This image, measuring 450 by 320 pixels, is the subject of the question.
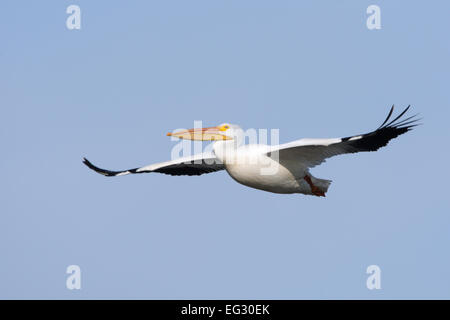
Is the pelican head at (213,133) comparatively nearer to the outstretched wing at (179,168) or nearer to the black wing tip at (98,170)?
the outstretched wing at (179,168)

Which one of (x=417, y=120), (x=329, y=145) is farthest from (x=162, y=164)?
(x=417, y=120)

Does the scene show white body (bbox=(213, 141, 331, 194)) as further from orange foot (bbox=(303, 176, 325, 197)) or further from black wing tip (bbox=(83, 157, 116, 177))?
black wing tip (bbox=(83, 157, 116, 177))

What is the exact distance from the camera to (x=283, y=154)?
1187 centimetres

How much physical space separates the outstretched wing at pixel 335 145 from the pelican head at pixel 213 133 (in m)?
0.72

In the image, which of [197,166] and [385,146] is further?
[197,166]

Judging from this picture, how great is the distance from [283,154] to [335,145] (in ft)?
2.21

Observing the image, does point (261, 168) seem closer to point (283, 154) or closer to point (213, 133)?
point (283, 154)

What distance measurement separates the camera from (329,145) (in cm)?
1170

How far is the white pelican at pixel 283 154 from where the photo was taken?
11.4 meters

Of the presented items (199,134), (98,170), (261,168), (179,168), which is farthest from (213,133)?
(98,170)

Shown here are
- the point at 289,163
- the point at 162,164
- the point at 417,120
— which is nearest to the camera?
the point at 417,120

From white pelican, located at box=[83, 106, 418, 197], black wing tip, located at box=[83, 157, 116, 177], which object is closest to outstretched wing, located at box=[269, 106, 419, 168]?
A: white pelican, located at box=[83, 106, 418, 197]

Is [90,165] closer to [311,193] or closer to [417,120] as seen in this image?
[311,193]
